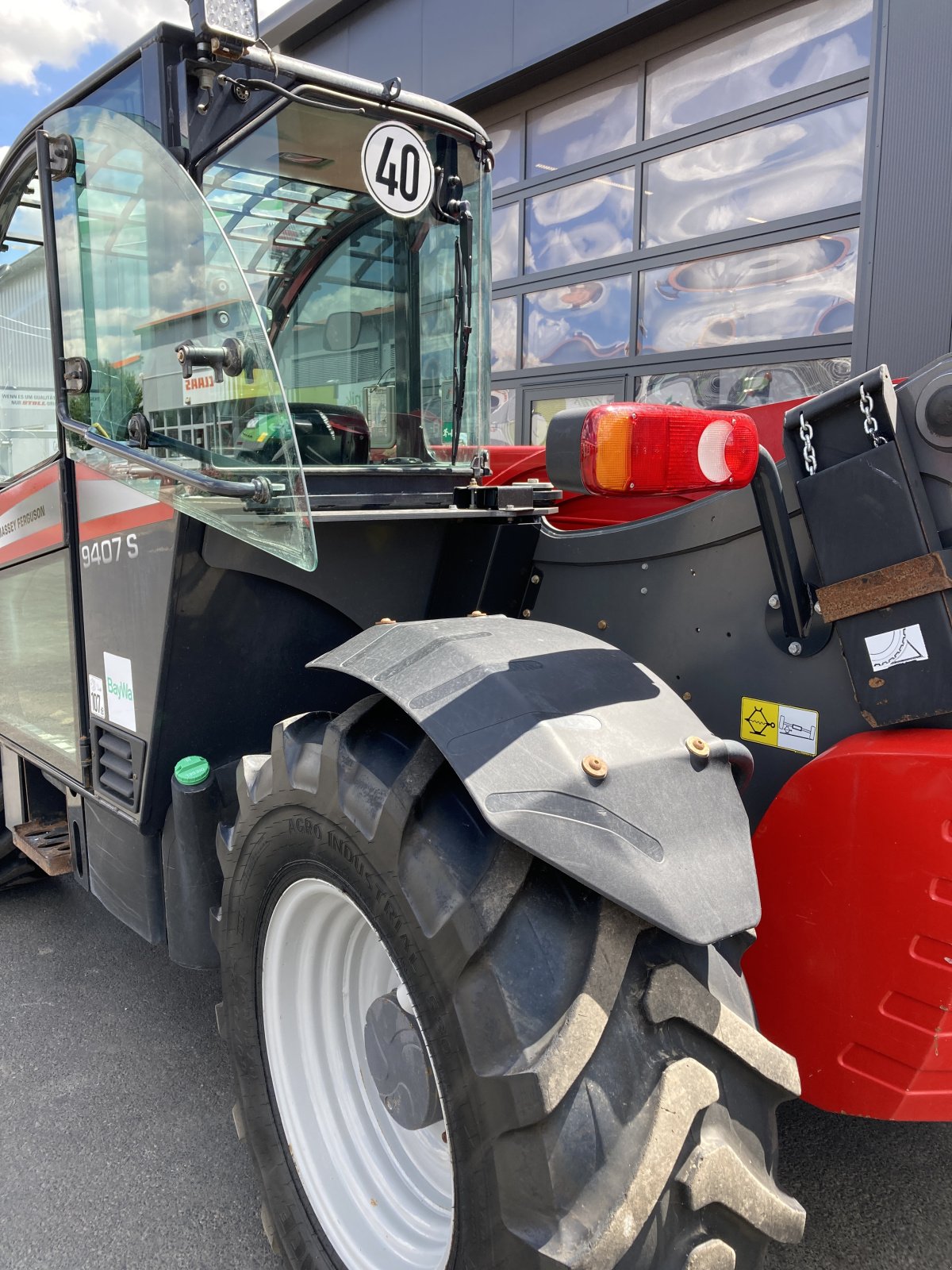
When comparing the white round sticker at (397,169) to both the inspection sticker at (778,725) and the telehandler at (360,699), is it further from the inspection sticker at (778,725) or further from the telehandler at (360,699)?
the inspection sticker at (778,725)

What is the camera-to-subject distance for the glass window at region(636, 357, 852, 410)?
7070mm

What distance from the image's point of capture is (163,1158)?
2.25m

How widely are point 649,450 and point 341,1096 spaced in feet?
4.82

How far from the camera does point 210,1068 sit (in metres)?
2.58

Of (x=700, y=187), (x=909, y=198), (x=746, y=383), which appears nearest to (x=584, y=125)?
(x=700, y=187)

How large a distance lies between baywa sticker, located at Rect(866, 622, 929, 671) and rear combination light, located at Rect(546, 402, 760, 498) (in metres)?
0.33

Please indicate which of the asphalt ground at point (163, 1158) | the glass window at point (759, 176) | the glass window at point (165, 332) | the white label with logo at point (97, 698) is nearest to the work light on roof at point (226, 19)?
the glass window at point (165, 332)

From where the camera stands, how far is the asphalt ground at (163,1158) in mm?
1968

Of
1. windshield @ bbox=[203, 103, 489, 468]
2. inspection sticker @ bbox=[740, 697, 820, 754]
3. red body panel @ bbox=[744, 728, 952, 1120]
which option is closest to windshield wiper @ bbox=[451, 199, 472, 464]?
windshield @ bbox=[203, 103, 489, 468]

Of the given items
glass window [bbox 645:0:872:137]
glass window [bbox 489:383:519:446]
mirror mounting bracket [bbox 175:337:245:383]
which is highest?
glass window [bbox 645:0:872:137]

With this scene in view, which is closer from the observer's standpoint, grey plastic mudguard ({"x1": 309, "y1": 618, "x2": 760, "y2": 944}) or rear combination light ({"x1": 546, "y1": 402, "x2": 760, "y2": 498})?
grey plastic mudguard ({"x1": 309, "y1": 618, "x2": 760, "y2": 944})

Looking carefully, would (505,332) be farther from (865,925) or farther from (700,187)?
(865,925)

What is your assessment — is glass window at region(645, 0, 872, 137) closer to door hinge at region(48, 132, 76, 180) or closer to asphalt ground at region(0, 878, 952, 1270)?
door hinge at region(48, 132, 76, 180)

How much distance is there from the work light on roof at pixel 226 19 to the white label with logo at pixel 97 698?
1.48 metres
